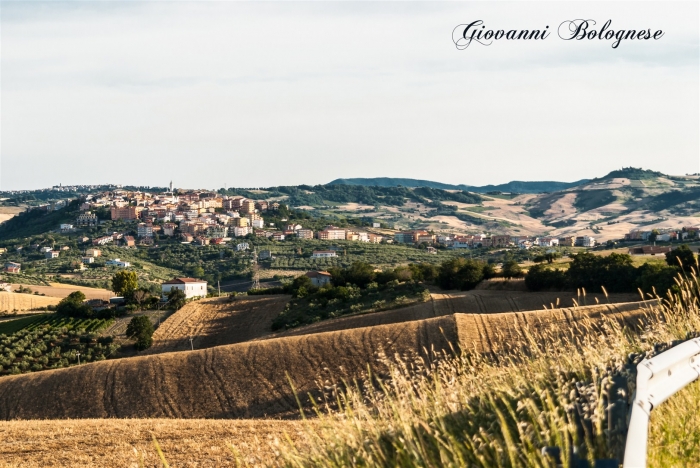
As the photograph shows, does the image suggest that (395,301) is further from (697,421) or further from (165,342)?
(697,421)

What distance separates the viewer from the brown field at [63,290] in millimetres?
90750

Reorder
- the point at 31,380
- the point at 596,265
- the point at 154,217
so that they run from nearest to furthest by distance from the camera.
Answer: the point at 31,380 → the point at 596,265 → the point at 154,217

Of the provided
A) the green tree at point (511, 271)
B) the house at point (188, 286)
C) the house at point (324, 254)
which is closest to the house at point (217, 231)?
the house at point (324, 254)

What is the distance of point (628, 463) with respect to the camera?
338 cm

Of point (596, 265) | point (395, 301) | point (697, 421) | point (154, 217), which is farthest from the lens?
point (154, 217)

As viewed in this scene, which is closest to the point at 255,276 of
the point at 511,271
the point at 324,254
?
the point at 324,254

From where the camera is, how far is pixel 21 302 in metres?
78.7

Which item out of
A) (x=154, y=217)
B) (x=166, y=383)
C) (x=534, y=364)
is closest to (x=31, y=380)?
(x=166, y=383)

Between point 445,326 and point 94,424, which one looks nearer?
point 94,424

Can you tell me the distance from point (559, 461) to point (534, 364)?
2.16m

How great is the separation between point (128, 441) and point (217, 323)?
4448 cm

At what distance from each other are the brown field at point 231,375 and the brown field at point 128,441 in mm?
8858

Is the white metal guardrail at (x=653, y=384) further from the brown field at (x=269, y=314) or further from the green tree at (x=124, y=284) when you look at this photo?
the green tree at (x=124, y=284)

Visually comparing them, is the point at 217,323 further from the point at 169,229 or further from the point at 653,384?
the point at 169,229
